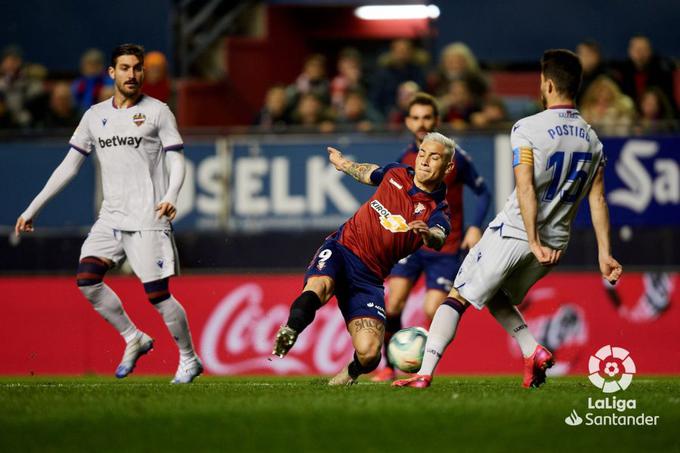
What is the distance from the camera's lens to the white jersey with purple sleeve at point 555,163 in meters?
8.13

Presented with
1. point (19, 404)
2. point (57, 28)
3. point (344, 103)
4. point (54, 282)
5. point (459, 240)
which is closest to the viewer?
point (19, 404)

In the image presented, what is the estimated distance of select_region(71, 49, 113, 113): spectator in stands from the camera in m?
15.4

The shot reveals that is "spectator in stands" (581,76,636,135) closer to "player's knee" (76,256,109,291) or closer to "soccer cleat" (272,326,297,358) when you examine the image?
"player's knee" (76,256,109,291)

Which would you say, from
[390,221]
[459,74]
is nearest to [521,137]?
[390,221]

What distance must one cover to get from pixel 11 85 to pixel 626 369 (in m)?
8.85

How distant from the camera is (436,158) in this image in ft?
28.7

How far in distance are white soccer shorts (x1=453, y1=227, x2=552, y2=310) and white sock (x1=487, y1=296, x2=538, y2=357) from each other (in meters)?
0.20

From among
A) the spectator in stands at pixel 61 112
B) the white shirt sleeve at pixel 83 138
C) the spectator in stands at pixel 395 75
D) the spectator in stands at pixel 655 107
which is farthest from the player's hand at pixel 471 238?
the spectator in stands at pixel 61 112

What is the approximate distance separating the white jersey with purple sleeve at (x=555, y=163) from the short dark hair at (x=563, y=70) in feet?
0.44

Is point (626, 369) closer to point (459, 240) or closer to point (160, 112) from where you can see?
point (459, 240)

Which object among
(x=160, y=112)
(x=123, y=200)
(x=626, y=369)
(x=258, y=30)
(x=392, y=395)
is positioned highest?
(x=258, y=30)

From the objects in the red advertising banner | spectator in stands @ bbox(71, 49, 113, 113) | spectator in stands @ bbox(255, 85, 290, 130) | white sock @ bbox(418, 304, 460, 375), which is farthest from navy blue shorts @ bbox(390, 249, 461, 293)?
spectator in stands @ bbox(71, 49, 113, 113)

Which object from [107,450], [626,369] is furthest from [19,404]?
[626,369]

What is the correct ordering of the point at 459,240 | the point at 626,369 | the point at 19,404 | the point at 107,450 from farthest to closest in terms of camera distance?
the point at 626,369 → the point at 459,240 → the point at 19,404 → the point at 107,450
